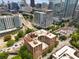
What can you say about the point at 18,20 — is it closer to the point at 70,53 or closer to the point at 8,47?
the point at 8,47

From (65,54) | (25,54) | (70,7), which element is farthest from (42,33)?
(70,7)

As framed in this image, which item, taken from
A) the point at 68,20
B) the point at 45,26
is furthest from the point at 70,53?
the point at 68,20

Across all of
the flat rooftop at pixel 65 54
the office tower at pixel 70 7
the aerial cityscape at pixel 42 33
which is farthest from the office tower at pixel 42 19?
the flat rooftop at pixel 65 54

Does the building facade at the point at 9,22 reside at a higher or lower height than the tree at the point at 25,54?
higher

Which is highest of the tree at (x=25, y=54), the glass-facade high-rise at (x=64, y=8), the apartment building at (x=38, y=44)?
the glass-facade high-rise at (x=64, y=8)

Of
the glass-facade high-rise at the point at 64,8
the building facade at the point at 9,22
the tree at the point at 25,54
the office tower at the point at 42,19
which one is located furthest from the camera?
the glass-facade high-rise at the point at 64,8

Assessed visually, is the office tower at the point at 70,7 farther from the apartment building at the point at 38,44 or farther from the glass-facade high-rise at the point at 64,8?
the apartment building at the point at 38,44

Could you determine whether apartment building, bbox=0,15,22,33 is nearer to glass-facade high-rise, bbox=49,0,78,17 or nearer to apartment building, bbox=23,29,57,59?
apartment building, bbox=23,29,57,59

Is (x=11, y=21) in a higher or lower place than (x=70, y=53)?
higher
